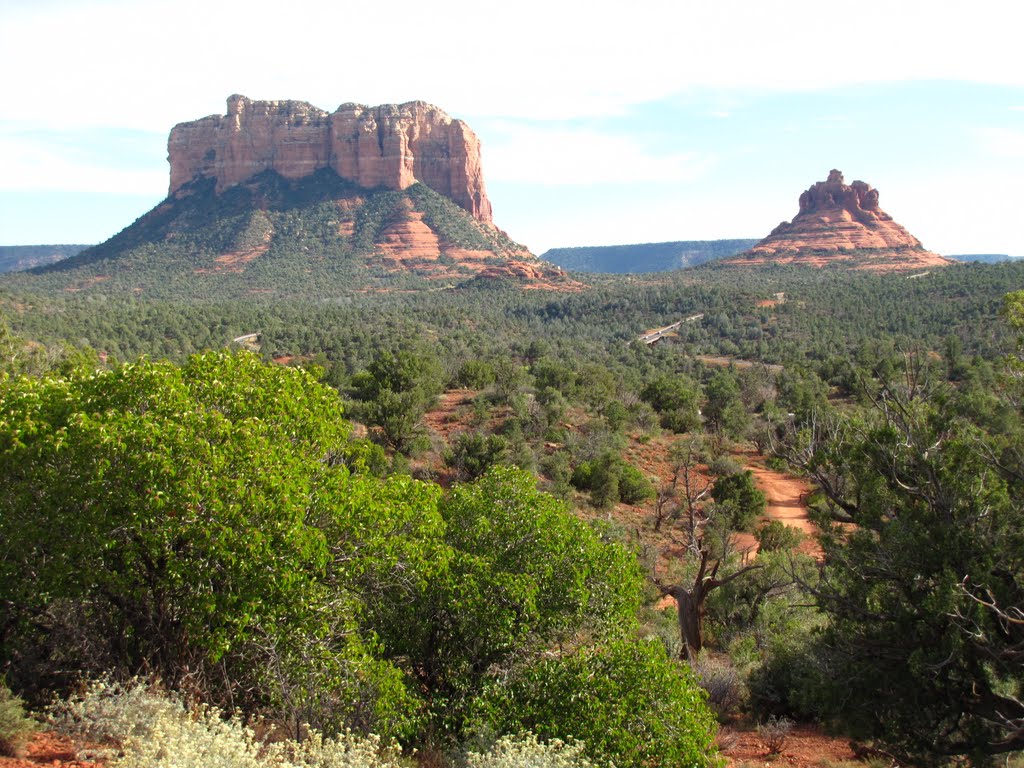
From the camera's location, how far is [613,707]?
689 cm

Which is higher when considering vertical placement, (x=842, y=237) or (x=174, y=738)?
(x=842, y=237)

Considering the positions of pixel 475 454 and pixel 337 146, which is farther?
pixel 337 146

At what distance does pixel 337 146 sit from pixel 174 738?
5018 inches

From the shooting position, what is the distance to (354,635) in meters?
6.98

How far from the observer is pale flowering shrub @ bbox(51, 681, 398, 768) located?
521 centimetres

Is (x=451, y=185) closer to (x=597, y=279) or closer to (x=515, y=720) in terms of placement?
(x=597, y=279)

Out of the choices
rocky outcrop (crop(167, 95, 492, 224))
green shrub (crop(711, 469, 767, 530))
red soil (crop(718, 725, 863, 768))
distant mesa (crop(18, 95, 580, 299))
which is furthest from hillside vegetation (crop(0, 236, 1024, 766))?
rocky outcrop (crop(167, 95, 492, 224))

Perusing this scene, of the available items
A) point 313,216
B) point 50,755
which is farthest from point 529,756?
point 313,216

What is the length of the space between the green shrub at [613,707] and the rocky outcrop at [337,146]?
120786 millimetres

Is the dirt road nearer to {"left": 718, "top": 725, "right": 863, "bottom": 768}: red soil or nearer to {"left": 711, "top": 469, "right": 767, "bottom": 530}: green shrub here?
{"left": 711, "top": 469, "right": 767, "bottom": 530}: green shrub

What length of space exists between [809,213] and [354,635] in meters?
135

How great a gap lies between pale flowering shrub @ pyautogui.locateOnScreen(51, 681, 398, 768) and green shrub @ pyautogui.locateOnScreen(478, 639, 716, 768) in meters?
1.38

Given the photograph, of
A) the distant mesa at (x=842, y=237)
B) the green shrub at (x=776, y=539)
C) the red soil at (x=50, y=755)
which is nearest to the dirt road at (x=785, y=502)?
the green shrub at (x=776, y=539)

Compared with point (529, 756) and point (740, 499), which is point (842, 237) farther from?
point (529, 756)
